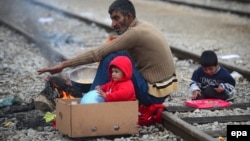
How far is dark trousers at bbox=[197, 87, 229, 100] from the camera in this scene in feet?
22.5

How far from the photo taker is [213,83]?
22.6ft

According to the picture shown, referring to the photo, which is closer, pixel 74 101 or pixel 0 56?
pixel 74 101

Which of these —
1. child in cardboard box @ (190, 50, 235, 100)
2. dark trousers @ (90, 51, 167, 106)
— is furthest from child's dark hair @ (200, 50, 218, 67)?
dark trousers @ (90, 51, 167, 106)

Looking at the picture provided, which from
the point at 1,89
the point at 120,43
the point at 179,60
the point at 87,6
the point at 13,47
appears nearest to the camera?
the point at 120,43

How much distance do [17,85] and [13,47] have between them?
12.2ft

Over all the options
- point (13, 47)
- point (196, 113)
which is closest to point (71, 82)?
point (196, 113)

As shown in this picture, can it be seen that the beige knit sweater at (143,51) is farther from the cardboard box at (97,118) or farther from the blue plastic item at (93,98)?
the cardboard box at (97,118)

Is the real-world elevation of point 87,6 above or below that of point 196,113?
above

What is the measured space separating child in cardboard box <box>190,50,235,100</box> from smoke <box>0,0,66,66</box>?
3678mm

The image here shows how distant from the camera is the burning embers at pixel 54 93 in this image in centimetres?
677

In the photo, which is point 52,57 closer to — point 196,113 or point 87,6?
point 196,113

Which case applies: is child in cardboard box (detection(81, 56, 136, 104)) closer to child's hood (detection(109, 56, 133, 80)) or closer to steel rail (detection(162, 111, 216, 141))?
child's hood (detection(109, 56, 133, 80))

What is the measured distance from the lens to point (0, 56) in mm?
10789

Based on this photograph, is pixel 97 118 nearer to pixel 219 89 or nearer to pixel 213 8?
pixel 219 89
